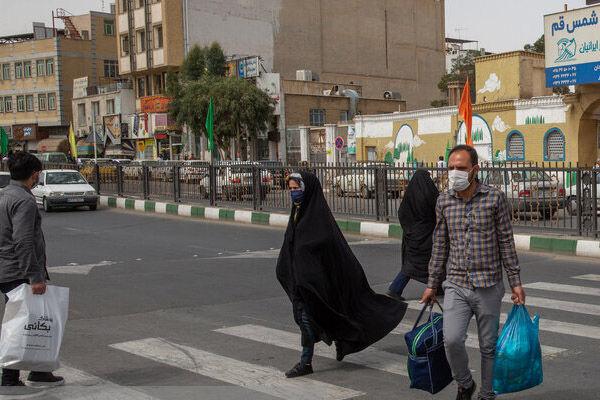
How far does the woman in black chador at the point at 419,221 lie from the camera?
8672 millimetres

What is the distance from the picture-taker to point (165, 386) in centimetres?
591

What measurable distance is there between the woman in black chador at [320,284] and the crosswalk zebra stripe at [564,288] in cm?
420

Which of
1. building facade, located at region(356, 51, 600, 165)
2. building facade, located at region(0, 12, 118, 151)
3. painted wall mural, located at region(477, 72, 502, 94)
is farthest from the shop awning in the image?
painted wall mural, located at region(477, 72, 502, 94)

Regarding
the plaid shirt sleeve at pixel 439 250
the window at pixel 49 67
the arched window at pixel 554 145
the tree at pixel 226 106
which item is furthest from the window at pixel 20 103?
the plaid shirt sleeve at pixel 439 250

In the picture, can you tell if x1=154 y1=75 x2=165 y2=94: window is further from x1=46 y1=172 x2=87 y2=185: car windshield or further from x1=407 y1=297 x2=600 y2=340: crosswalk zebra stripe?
x1=407 y1=297 x2=600 y2=340: crosswalk zebra stripe

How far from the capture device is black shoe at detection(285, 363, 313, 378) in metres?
6.07

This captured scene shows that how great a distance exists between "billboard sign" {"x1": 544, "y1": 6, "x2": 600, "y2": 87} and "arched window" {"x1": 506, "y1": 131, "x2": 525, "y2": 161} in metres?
3.42

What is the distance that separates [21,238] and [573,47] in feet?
80.8

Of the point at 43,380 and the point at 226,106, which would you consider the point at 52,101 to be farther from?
the point at 43,380

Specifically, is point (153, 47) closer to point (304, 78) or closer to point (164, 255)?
point (304, 78)

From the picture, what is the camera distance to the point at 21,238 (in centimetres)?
571

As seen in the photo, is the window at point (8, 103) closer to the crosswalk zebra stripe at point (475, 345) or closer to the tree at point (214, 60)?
the tree at point (214, 60)

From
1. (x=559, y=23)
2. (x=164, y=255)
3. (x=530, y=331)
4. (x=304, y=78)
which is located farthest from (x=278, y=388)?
(x=304, y=78)

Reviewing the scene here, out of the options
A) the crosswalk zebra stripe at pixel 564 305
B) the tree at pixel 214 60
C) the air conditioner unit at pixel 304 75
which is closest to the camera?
the crosswalk zebra stripe at pixel 564 305
